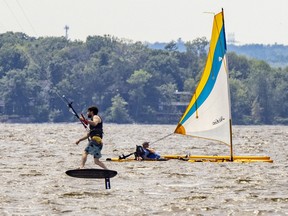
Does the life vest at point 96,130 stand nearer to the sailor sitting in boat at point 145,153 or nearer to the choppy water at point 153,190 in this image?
the choppy water at point 153,190

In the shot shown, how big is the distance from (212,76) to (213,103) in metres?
0.99

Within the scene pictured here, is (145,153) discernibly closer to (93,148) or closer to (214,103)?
(214,103)

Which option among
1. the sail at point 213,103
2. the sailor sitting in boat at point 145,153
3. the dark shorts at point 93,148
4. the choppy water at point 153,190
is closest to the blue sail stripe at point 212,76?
the sail at point 213,103

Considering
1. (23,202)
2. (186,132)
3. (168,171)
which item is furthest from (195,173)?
(23,202)

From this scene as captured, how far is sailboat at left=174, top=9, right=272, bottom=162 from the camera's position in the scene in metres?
37.8

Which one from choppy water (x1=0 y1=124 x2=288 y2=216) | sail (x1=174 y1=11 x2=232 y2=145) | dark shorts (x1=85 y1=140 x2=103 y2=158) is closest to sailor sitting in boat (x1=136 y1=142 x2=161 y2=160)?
choppy water (x1=0 y1=124 x2=288 y2=216)

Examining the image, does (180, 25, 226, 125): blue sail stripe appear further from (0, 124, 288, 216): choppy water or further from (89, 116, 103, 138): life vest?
(89, 116, 103, 138): life vest

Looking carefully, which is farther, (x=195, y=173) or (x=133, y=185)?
(x=195, y=173)

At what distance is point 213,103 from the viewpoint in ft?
125

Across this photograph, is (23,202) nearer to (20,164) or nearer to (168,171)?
(168,171)

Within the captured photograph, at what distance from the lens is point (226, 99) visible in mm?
37906

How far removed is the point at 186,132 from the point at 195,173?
3.96 meters

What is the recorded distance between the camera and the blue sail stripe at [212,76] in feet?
124

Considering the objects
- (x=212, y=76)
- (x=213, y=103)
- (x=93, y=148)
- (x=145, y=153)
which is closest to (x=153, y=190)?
(x=93, y=148)
